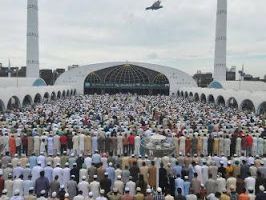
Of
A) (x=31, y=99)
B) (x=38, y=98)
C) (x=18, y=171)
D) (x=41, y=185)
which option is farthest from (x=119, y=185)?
(x=38, y=98)

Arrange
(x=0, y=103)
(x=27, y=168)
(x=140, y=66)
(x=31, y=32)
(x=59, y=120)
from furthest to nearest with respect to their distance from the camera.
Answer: (x=140, y=66) → (x=31, y=32) → (x=0, y=103) → (x=59, y=120) → (x=27, y=168)

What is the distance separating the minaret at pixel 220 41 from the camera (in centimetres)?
4878

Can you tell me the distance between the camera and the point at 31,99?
3519 centimetres

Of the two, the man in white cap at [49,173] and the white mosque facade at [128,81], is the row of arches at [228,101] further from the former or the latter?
the man in white cap at [49,173]

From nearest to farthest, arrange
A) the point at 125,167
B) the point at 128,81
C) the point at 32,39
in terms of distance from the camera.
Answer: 1. the point at 125,167
2. the point at 32,39
3. the point at 128,81

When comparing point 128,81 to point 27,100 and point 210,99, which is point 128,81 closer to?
point 210,99

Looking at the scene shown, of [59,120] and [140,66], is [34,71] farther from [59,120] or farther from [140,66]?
[59,120]

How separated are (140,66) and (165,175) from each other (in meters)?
47.2

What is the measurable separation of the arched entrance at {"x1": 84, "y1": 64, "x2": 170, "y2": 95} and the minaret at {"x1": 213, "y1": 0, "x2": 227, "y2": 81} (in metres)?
8.99

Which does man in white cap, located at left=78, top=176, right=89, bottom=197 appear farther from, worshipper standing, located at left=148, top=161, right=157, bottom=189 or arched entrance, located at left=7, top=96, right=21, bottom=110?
arched entrance, located at left=7, top=96, right=21, bottom=110

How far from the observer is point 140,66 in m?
56.8

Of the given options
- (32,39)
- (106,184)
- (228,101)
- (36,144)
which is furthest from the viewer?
(32,39)

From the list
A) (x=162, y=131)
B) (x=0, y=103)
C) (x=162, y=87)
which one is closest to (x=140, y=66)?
(x=162, y=87)

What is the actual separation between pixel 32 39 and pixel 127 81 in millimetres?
16699
